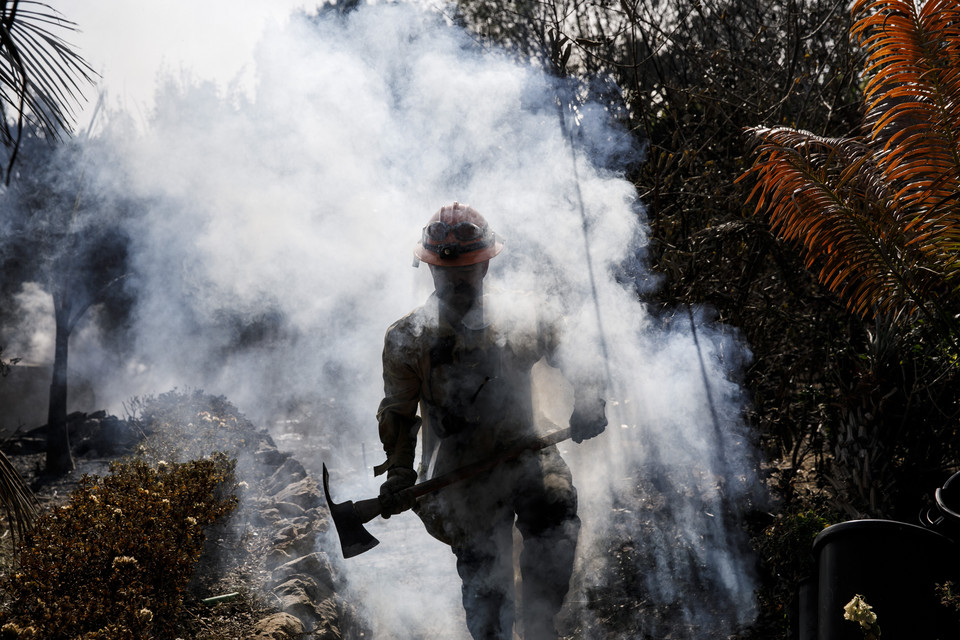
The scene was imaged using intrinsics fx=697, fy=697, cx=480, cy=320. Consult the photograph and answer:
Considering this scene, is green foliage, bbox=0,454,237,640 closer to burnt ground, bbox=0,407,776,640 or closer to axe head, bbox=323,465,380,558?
burnt ground, bbox=0,407,776,640

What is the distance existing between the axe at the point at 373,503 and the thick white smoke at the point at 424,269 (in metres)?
0.57

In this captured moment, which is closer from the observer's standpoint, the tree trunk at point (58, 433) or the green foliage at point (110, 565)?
the green foliage at point (110, 565)

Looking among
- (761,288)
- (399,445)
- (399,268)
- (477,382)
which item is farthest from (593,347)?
(399,268)

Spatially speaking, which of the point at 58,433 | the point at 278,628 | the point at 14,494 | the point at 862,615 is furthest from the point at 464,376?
the point at 58,433

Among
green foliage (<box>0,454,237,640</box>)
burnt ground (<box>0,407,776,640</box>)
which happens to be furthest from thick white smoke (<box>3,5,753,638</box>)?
green foliage (<box>0,454,237,640</box>)

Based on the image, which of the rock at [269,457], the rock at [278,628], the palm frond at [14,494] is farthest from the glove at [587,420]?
the rock at [269,457]

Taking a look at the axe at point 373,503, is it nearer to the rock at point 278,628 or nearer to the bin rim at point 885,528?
the rock at point 278,628

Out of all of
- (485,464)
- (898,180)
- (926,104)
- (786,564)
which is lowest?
(786,564)

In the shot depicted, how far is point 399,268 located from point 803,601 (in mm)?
4851

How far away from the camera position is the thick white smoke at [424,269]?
488cm

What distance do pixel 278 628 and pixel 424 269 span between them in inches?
156

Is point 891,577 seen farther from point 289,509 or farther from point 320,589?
point 289,509

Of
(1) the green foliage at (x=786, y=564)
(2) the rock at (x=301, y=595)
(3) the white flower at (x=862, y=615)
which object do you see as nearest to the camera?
(3) the white flower at (x=862, y=615)

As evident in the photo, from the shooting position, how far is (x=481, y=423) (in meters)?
3.74
